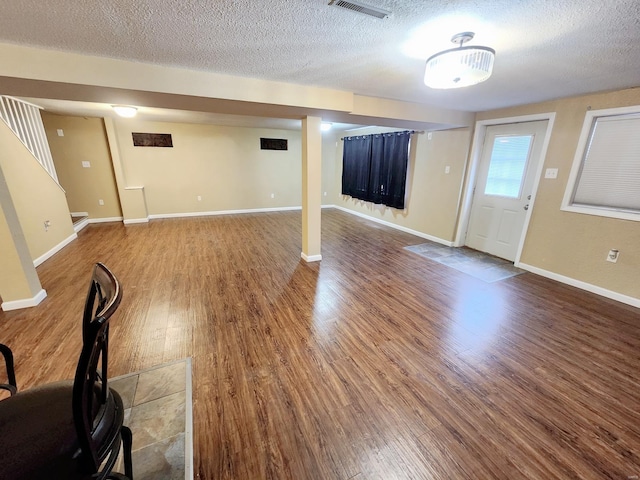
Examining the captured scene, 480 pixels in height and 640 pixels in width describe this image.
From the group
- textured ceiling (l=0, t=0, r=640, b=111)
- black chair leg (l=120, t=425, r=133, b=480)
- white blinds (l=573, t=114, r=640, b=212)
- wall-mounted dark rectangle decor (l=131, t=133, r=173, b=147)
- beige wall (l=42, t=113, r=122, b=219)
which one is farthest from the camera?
wall-mounted dark rectangle decor (l=131, t=133, r=173, b=147)

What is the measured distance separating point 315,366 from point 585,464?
153 centimetres

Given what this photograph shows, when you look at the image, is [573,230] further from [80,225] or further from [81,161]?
[81,161]

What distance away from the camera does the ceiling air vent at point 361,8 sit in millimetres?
1309

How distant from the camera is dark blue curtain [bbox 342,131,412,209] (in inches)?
213

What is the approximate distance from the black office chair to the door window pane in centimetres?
472

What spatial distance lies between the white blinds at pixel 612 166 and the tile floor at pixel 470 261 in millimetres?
1201

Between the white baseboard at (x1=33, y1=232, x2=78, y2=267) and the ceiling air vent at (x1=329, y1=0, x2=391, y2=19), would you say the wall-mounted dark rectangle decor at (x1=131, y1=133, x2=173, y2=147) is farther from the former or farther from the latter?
the ceiling air vent at (x1=329, y1=0, x2=391, y2=19)

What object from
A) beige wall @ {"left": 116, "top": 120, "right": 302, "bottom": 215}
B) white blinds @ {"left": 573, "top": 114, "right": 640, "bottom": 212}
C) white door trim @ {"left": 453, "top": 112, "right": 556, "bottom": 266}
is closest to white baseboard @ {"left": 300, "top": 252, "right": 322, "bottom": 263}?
white door trim @ {"left": 453, "top": 112, "right": 556, "bottom": 266}

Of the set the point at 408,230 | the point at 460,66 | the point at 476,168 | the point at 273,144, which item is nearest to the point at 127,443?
the point at 460,66

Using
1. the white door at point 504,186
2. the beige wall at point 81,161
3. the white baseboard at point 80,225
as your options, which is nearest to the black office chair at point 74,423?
the white door at point 504,186

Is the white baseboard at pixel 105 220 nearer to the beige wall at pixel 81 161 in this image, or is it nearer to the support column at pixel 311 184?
the beige wall at pixel 81 161

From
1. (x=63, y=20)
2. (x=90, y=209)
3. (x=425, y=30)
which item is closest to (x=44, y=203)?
(x=90, y=209)

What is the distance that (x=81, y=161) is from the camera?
546cm

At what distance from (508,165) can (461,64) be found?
9.79 feet
